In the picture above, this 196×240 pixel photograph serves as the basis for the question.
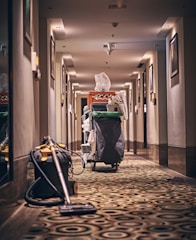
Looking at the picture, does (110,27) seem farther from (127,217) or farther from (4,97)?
(127,217)

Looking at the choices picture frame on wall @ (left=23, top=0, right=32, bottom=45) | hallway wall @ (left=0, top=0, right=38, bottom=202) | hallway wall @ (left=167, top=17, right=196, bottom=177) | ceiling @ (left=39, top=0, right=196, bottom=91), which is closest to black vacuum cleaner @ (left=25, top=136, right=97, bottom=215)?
hallway wall @ (left=0, top=0, right=38, bottom=202)

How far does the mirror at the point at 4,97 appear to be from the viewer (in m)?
3.42

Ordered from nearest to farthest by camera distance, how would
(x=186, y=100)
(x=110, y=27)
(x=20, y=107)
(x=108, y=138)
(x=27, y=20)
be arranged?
(x=20, y=107) < (x=27, y=20) < (x=186, y=100) < (x=108, y=138) < (x=110, y=27)

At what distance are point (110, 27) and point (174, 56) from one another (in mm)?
1472

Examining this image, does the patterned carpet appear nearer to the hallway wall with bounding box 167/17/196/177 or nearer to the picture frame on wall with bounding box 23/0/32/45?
the hallway wall with bounding box 167/17/196/177

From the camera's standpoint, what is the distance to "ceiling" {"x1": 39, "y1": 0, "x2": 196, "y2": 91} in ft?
23.1

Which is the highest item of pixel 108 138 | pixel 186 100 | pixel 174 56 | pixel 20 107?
pixel 174 56

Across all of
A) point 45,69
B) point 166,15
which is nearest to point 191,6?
point 166,15

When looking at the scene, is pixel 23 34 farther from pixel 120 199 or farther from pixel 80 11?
pixel 80 11

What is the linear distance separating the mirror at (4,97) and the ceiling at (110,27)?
336 centimetres

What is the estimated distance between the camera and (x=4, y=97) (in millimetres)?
3572

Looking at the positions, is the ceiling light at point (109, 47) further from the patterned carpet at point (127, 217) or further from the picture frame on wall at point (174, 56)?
the patterned carpet at point (127, 217)

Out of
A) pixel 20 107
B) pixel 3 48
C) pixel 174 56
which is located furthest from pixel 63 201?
pixel 174 56

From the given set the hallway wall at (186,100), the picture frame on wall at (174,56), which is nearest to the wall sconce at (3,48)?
the hallway wall at (186,100)
